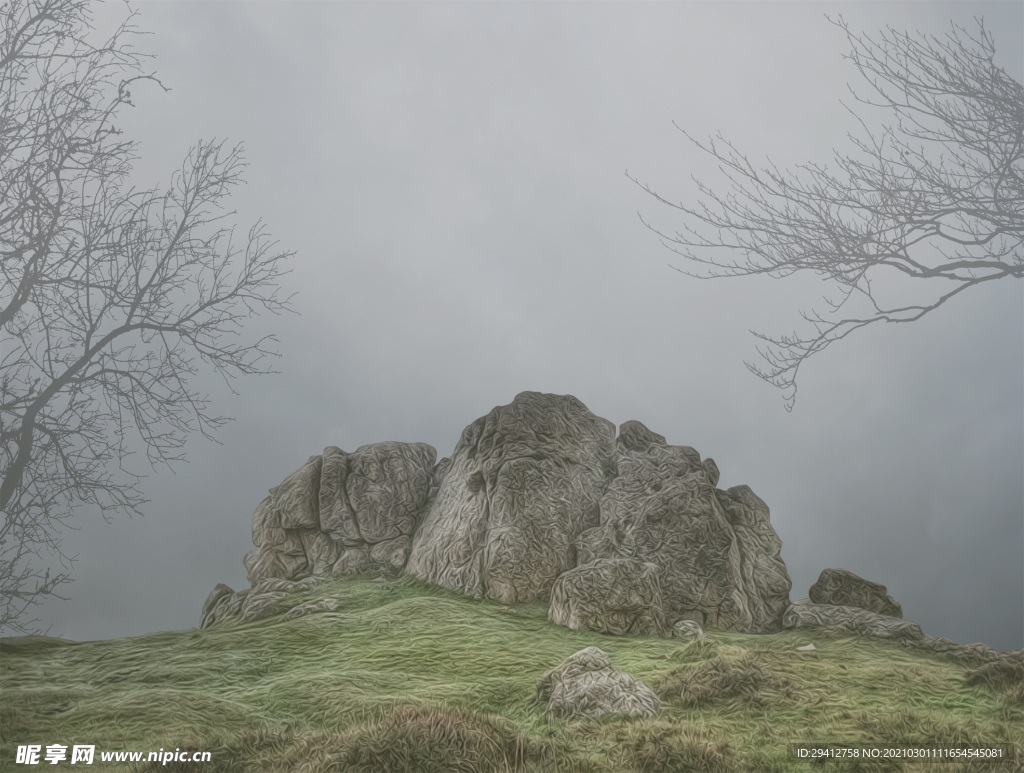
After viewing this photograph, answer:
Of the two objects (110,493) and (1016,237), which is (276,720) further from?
(1016,237)

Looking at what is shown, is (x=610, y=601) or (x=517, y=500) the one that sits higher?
(x=517, y=500)

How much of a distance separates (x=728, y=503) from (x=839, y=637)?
5.73ft

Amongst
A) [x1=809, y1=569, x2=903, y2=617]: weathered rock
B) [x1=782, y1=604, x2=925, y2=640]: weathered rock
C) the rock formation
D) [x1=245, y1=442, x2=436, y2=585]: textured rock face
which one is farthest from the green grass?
[x1=245, y1=442, x2=436, y2=585]: textured rock face

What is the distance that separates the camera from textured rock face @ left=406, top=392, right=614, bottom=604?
9039mm

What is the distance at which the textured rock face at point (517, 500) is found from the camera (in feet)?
29.7

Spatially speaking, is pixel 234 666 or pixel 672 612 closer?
pixel 234 666

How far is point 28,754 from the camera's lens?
21.5ft

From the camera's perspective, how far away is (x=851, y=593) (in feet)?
31.8

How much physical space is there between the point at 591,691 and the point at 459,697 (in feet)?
3.14

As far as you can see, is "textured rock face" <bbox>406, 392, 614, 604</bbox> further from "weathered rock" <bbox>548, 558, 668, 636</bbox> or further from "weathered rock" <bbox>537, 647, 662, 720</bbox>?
"weathered rock" <bbox>537, 647, 662, 720</bbox>

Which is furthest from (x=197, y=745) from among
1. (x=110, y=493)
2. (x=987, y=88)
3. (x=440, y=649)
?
(x=987, y=88)

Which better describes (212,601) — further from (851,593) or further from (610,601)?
(851,593)

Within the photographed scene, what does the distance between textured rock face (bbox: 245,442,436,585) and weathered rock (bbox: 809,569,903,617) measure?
4.19 m

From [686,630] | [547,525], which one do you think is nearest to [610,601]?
[686,630]
